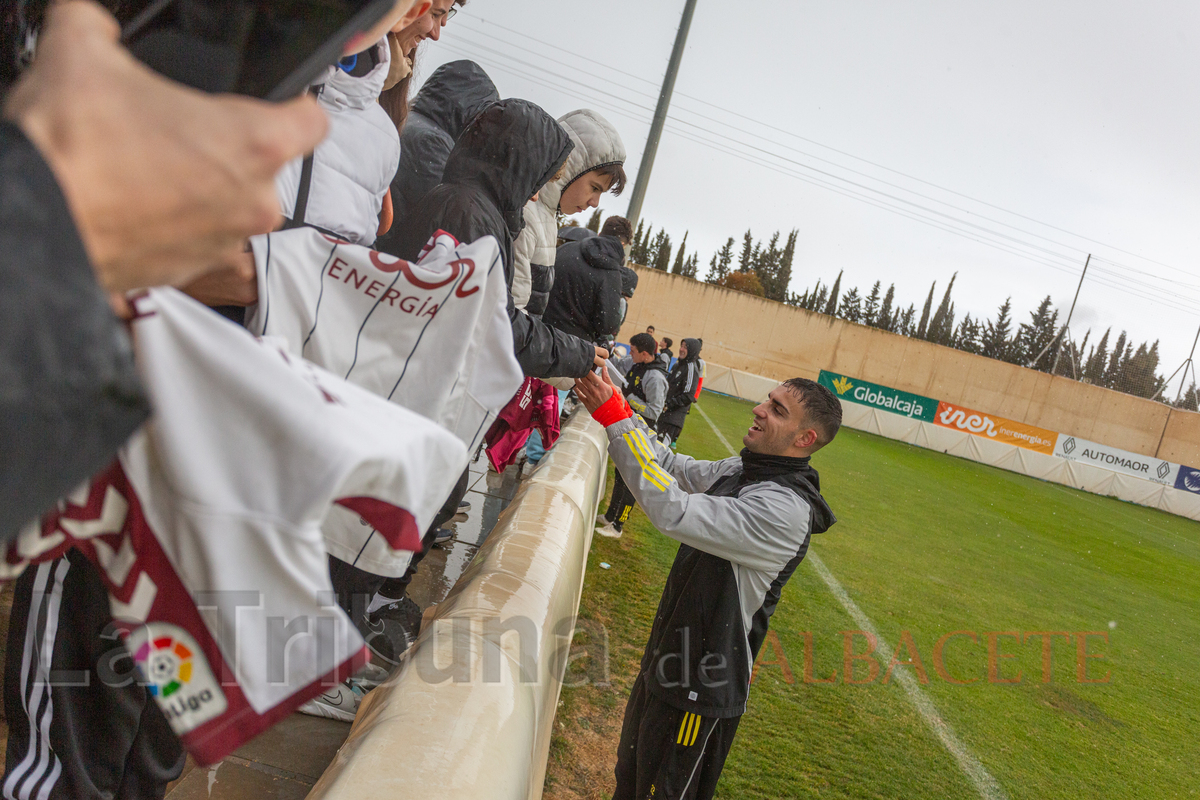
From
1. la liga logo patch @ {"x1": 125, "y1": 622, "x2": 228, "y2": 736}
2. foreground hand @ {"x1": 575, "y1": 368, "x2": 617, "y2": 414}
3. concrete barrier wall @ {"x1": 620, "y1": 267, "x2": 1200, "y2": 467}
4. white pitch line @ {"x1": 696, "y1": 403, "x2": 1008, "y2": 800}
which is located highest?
concrete barrier wall @ {"x1": 620, "y1": 267, "x2": 1200, "y2": 467}

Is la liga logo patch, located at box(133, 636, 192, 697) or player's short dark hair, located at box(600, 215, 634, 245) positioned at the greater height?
player's short dark hair, located at box(600, 215, 634, 245)

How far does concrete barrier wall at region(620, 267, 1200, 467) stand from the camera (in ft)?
120

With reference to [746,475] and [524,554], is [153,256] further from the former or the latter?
[746,475]

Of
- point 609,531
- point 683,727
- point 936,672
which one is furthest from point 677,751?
point 609,531

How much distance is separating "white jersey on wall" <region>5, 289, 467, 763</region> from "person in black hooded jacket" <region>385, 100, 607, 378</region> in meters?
1.21

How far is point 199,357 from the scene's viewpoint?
0.74 meters

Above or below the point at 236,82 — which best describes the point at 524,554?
below

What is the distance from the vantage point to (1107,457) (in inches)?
1102

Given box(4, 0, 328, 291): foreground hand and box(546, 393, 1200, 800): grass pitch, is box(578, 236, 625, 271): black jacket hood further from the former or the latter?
box(4, 0, 328, 291): foreground hand

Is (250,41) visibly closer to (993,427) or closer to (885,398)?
(885,398)

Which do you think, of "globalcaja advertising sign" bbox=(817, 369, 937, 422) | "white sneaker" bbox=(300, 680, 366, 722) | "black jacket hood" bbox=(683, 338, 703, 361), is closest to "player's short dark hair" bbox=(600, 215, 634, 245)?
"black jacket hood" bbox=(683, 338, 703, 361)

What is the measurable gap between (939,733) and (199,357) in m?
4.99

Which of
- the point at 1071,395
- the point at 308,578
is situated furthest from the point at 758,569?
the point at 1071,395

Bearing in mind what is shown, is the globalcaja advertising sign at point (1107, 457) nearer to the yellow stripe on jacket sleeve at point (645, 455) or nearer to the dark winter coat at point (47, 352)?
the yellow stripe on jacket sleeve at point (645, 455)
